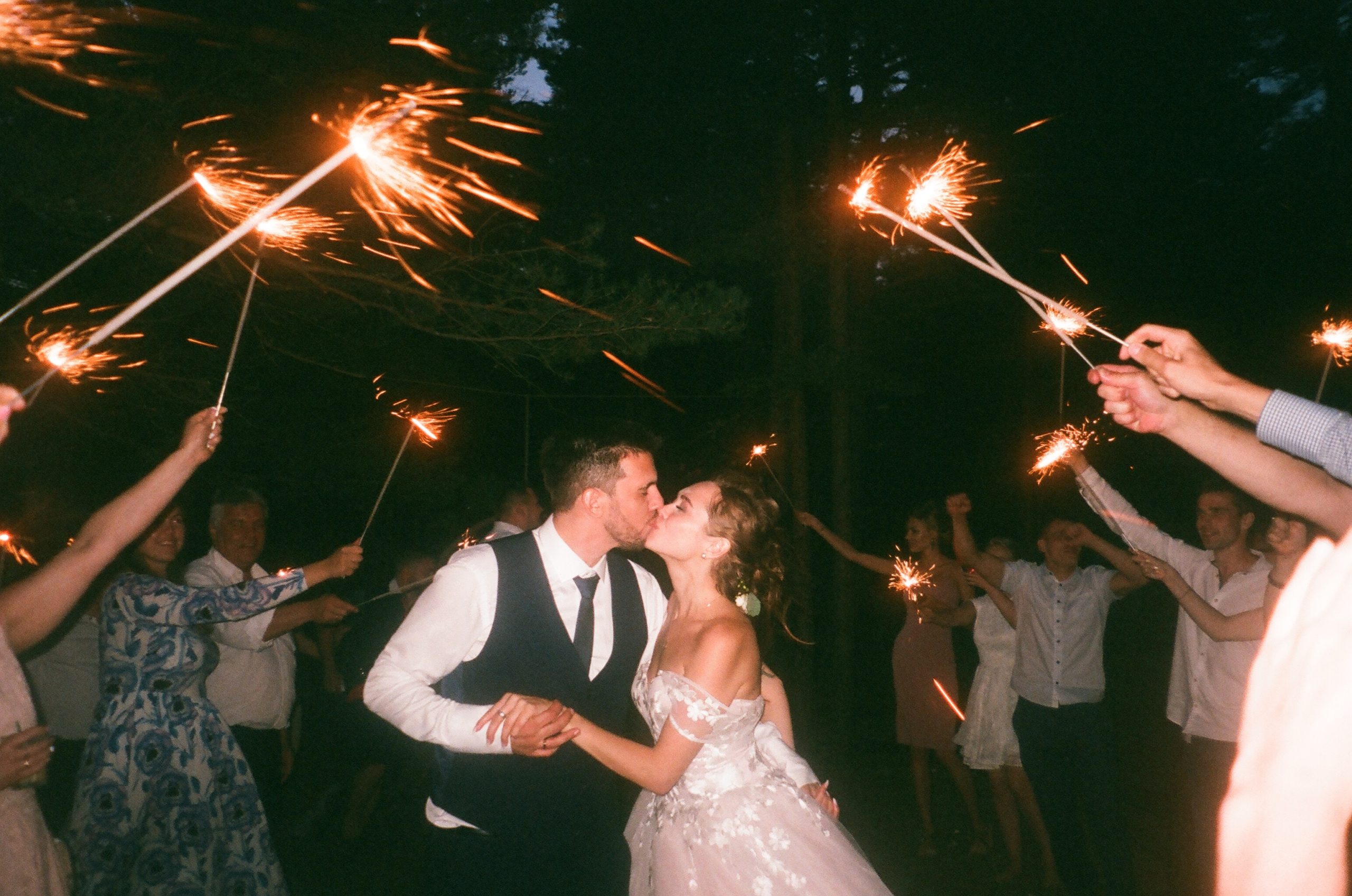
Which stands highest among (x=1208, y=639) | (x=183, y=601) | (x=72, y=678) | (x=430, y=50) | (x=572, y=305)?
(x=430, y=50)

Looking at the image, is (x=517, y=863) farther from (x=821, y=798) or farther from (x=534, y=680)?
(x=821, y=798)

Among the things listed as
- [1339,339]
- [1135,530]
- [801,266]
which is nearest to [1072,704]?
[1135,530]

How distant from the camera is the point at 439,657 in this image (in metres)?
2.53

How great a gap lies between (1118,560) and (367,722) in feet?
16.8

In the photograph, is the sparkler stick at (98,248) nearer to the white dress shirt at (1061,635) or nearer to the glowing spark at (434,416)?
the glowing spark at (434,416)

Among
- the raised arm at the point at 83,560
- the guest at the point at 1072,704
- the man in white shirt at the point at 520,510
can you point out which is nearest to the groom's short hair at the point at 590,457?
the raised arm at the point at 83,560

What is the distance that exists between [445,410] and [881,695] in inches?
287

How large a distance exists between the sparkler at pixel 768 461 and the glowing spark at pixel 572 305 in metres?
3.50

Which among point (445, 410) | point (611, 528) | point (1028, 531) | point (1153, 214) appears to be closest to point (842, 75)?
point (1153, 214)

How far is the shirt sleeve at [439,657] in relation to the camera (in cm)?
229

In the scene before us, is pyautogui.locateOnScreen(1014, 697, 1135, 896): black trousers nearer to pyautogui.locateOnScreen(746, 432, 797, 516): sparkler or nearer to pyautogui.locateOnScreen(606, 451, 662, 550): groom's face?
pyautogui.locateOnScreen(606, 451, 662, 550): groom's face

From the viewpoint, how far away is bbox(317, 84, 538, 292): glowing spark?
2.67 meters

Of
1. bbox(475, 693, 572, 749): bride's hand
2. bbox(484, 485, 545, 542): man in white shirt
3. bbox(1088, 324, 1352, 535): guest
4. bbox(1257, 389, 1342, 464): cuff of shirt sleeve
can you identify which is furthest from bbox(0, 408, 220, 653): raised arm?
bbox(484, 485, 545, 542): man in white shirt

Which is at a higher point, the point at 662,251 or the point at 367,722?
the point at 662,251
